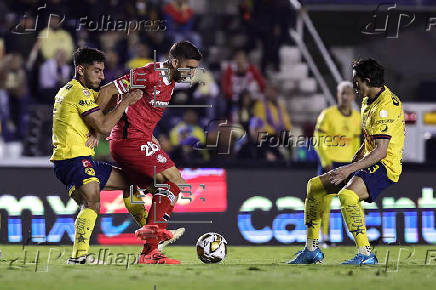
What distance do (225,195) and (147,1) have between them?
6.09 meters

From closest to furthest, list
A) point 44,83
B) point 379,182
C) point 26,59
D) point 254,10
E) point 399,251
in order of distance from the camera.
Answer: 1. point 379,182
2. point 399,251
3. point 44,83
4. point 26,59
5. point 254,10

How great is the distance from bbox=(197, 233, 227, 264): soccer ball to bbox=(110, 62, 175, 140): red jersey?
128 centimetres

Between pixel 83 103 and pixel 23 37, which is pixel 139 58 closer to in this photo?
pixel 23 37

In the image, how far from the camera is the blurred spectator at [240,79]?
16.7 metres

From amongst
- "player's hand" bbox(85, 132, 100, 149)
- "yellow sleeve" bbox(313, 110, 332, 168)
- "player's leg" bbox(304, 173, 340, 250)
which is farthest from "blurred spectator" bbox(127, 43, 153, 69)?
"player's leg" bbox(304, 173, 340, 250)

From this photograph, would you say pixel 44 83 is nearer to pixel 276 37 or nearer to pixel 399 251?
pixel 276 37

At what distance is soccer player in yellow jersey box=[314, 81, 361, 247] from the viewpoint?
1288 cm

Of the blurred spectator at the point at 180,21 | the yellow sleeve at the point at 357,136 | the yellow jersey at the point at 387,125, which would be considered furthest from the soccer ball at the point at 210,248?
the blurred spectator at the point at 180,21

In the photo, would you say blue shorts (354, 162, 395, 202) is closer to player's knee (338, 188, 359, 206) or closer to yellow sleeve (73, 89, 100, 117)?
player's knee (338, 188, 359, 206)

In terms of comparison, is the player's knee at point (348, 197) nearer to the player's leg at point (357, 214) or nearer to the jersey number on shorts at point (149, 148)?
the player's leg at point (357, 214)

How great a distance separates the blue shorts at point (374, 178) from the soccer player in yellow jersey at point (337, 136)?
2.93m

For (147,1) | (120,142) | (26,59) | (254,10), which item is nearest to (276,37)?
(254,10)

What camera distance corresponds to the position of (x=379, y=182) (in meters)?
9.84

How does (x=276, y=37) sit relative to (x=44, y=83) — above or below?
above
